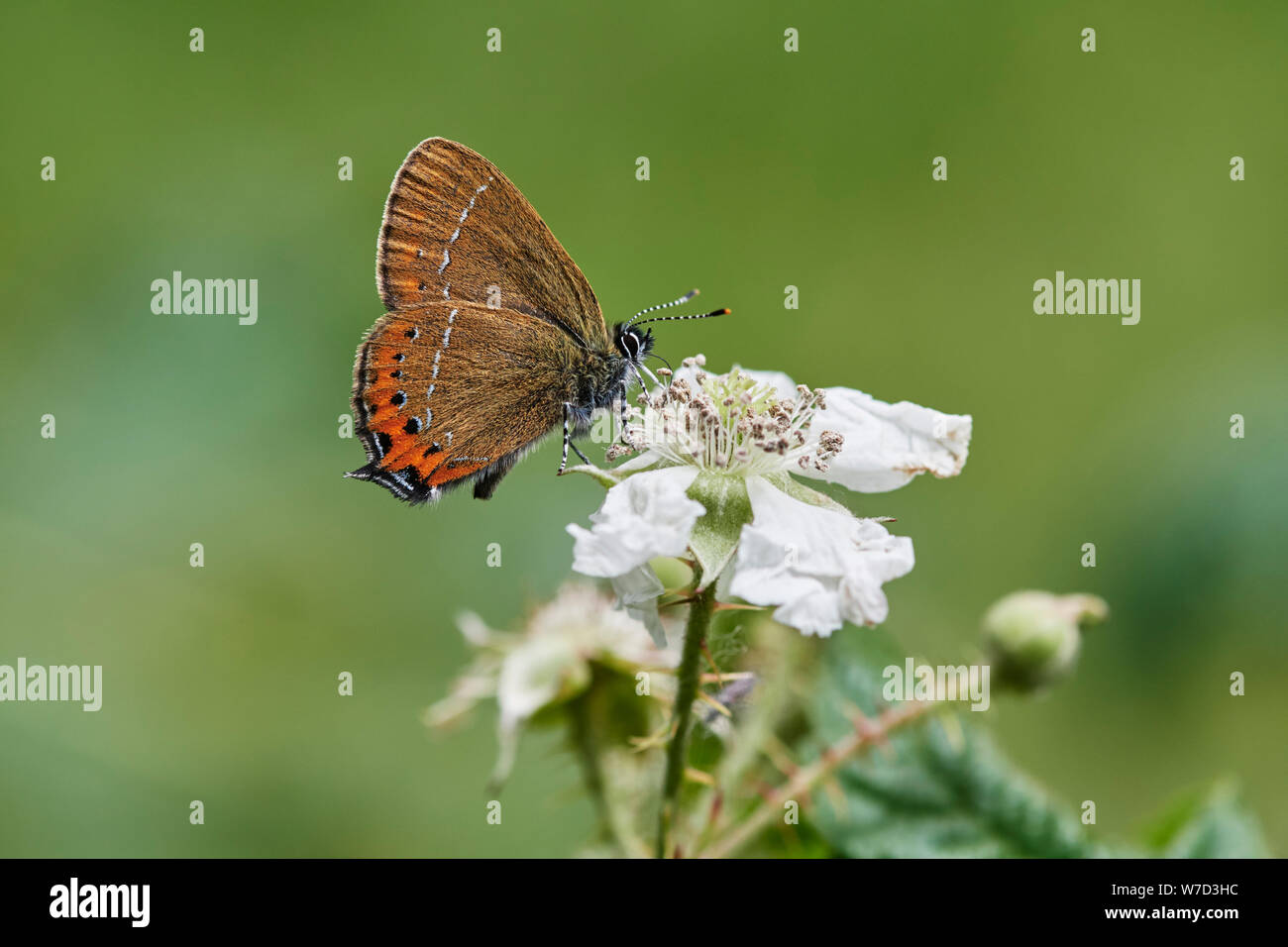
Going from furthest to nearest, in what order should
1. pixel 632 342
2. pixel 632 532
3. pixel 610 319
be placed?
pixel 610 319
pixel 632 342
pixel 632 532

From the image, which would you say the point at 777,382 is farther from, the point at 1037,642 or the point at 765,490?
the point at 1037,642

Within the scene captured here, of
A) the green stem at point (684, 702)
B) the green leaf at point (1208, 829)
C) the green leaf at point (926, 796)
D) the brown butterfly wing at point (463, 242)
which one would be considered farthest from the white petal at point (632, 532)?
the green leaf at point (1208, 829)

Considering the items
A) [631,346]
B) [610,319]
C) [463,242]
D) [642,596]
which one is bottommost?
[642,596]

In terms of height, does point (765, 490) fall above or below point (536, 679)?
above

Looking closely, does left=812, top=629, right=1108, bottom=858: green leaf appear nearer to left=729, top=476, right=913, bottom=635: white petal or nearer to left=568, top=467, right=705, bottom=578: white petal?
left=729, top=476, right=913, bottom=635: white petal

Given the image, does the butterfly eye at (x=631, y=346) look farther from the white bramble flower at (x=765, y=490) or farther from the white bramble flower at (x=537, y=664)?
the white bramble flower at (x=537, y=664)

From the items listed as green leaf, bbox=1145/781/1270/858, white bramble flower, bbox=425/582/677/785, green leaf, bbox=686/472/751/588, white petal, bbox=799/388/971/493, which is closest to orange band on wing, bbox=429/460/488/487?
white bramble flower, bbox=425/582/677/785

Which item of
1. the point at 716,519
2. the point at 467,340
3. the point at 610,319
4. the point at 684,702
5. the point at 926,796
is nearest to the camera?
the point at 684,702

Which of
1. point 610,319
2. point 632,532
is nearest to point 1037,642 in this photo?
point 632,532
